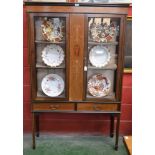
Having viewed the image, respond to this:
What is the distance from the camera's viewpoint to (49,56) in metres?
2.41

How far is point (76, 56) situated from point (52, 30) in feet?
1.33

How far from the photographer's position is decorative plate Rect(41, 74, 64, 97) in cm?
245

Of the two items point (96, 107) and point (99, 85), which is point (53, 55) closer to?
point (99, 85)

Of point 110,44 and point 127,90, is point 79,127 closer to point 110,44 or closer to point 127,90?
point 127,90

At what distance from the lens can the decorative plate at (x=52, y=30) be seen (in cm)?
231

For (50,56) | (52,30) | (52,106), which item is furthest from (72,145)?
(52,30)

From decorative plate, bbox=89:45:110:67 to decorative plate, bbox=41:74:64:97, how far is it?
44 centimetres

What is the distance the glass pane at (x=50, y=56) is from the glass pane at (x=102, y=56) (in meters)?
0.29

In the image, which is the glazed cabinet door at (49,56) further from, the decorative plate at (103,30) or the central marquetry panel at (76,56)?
the decorative plate at (103,30)

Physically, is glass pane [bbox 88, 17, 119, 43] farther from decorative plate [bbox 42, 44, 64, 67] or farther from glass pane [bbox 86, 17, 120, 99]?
decorative plate [bbox 42, 44, 64, 67]

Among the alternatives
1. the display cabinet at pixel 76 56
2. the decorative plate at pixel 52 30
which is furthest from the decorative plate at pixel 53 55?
the decorative plate at pixel 52 30
